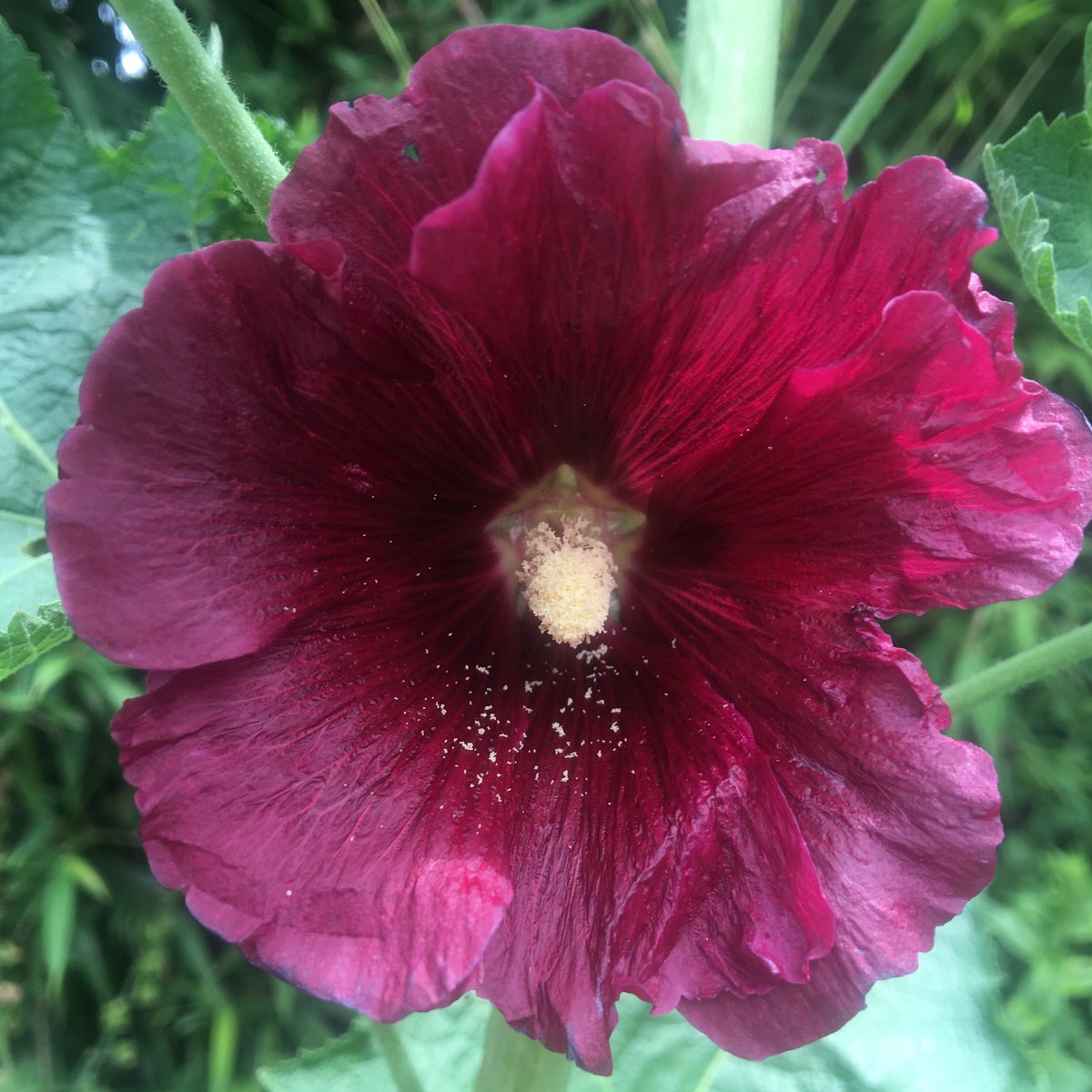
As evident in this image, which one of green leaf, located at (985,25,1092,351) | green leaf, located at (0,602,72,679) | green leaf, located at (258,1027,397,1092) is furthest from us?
green leaf, located at (258,1027,397,1092)

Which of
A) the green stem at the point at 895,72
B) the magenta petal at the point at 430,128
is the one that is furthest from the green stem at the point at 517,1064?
the green stem at the point at 895,72

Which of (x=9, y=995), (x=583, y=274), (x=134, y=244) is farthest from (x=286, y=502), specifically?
(x=9, y=995)

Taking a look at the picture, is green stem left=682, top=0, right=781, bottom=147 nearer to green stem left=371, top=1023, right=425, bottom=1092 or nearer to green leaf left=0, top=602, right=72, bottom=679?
green leaf left=0, top=602, right=72, bottom=679

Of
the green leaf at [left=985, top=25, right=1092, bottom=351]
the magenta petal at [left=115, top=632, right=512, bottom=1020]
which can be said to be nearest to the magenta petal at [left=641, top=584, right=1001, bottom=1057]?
the magenta petal at [left=115, top=632, right=512, bottom=1020]

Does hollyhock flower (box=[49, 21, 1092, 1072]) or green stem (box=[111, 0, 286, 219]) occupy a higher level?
green stem (box=[111, 0, 286, 219])

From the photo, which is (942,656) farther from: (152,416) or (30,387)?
(152,416)

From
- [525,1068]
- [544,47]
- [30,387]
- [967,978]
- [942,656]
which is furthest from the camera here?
[942,656]

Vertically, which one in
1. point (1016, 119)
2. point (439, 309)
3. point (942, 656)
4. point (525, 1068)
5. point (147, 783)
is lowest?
point (942, 656)
